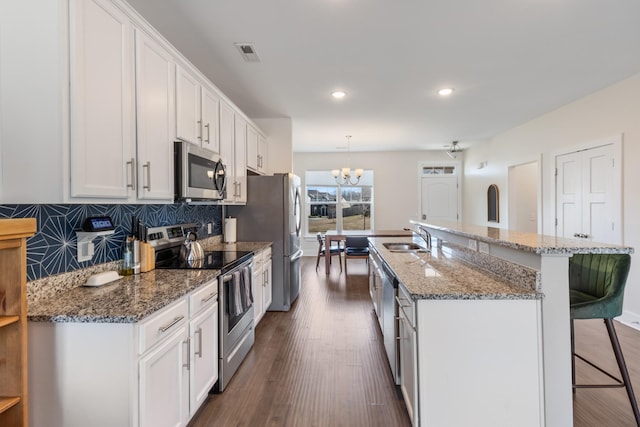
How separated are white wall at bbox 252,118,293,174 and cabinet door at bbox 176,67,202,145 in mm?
2241

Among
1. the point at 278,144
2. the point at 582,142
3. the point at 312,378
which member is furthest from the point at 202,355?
Result: the point at 582,142

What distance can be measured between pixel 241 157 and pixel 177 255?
1.32 meters

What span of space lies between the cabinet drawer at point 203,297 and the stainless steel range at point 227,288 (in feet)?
0.23

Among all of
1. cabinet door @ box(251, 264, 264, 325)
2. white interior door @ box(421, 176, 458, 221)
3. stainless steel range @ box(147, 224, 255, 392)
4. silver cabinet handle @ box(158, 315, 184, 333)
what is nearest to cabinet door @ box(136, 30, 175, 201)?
stainless steel range @ box(147, 224, 255, 392)

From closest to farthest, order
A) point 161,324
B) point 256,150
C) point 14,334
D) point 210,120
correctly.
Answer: point 14,334 < point 161,324 < point 210,120 < point 256,150

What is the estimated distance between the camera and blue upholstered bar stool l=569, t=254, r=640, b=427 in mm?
1744

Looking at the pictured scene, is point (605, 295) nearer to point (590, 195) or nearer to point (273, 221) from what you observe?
point (590, 195)

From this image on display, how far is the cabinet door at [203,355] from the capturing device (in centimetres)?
181

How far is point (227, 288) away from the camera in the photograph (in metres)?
2.31

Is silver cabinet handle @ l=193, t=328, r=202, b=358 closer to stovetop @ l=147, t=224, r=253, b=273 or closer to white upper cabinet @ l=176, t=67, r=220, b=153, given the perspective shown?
stovetop @ l=147, t=224, r=253, b=273

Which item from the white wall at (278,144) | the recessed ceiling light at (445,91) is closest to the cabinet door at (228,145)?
the white wall at (278,144)

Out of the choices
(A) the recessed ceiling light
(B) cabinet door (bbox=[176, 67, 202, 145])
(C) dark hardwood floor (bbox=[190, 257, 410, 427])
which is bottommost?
(C) dark hardwood floor (bbox=[190, 257, 410, 427])

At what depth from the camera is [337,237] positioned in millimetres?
5727

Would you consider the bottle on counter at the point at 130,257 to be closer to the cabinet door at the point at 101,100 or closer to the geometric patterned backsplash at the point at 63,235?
the geometric patterned backsplash at the point at 63,235
